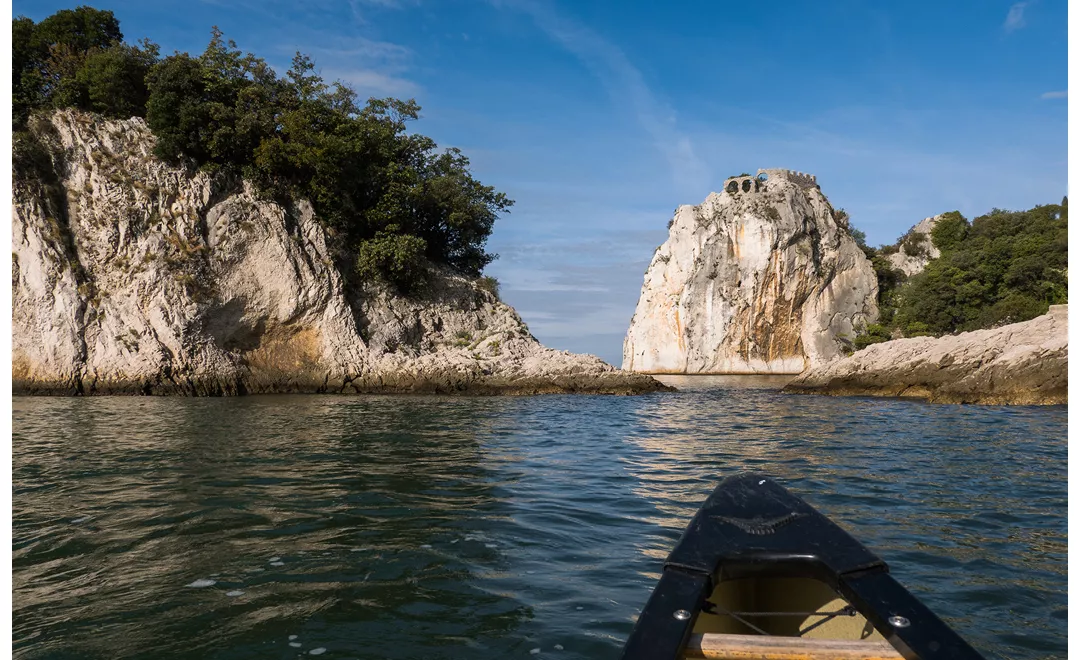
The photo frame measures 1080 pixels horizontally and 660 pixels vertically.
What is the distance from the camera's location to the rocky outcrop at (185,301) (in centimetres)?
2503

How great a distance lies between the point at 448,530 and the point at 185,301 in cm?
2416

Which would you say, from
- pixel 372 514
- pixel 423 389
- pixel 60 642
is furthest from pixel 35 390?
pixel 60 642

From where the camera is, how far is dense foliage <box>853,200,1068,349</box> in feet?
134

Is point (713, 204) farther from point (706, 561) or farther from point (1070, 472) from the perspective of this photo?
point (706, 561)

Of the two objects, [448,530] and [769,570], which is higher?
[769,570]

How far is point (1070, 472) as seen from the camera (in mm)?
8281

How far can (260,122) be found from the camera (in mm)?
28953

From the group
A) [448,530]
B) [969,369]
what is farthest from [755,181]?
[448,530]

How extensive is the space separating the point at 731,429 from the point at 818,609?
10877mm

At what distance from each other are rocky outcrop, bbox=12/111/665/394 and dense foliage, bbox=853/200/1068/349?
27.7 metres

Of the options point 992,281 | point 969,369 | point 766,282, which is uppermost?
point 766,282

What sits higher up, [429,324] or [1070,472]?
[429,324]

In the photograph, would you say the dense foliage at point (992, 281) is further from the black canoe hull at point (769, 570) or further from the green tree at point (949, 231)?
the black canoe hull at point (769, 570)

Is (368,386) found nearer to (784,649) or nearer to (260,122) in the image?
(260,122)
